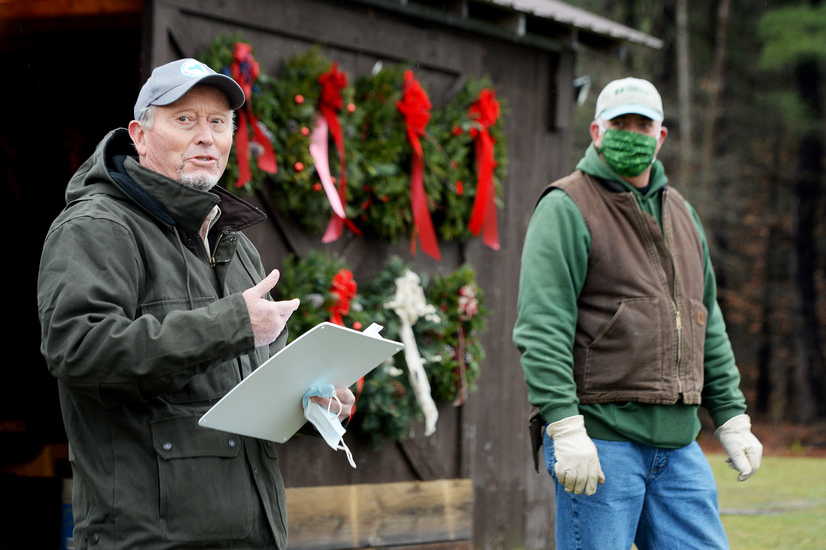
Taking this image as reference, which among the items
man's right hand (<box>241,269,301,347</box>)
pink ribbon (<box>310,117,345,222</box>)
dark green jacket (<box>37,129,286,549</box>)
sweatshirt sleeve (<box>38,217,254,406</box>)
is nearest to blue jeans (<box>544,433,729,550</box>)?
dark green jacket (<box>37,129,286,549</box>)

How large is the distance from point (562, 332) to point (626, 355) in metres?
0.23

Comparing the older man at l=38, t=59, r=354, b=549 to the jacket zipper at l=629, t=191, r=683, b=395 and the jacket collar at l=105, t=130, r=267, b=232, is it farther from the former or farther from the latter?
the jacket zipper at l=629, t=191, r=683, b=395

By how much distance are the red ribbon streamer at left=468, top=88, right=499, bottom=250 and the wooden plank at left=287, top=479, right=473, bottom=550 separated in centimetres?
159

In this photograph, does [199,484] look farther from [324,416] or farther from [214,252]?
[214,252]

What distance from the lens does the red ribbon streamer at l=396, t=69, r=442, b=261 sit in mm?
5453

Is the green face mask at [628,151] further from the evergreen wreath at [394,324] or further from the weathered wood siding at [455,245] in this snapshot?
the weathered wood siding at [455,245]

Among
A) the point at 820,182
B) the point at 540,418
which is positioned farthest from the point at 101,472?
the point at 820,182

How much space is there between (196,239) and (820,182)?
60.3 feet

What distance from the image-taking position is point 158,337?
2.01 metres

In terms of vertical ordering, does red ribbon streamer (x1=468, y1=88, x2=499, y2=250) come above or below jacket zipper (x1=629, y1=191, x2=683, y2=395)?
above

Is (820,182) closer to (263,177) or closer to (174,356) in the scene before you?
(263,177)

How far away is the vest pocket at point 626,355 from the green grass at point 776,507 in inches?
143

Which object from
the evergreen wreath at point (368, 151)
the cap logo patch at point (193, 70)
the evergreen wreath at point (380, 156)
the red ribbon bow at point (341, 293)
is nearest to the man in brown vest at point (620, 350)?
the cap logo patch at point (193, 70)

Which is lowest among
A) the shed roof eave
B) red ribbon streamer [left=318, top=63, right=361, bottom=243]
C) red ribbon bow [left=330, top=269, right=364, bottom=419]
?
red ribbon bow [left=330, top=269, right=364, bottom=419]
